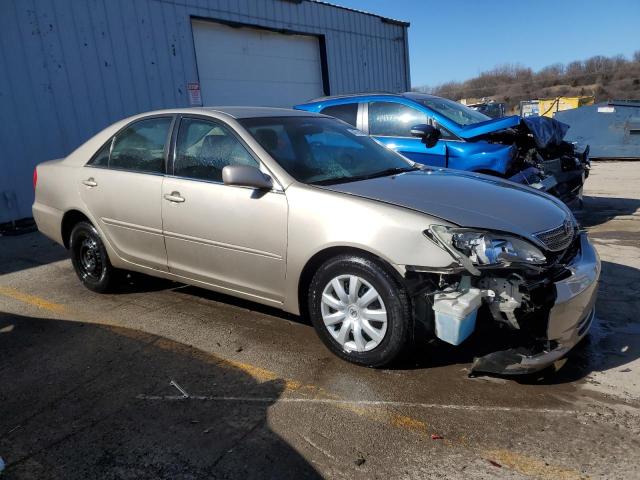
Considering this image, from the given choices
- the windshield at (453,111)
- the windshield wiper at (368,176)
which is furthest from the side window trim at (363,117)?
the windshield wiper at (368,176)

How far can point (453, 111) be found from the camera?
21.6 ft

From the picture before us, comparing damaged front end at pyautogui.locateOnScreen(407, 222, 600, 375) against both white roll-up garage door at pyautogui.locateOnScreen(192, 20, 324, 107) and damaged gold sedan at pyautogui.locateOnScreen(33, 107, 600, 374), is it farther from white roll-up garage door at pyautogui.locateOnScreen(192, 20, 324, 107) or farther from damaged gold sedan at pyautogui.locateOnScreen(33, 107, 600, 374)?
white roll-up garage door at pyautogui.locateOnScreen(192, 20, 324, 107)

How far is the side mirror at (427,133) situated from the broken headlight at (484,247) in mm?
3246

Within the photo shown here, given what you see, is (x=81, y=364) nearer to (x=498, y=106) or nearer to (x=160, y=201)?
(x=160, y=201)

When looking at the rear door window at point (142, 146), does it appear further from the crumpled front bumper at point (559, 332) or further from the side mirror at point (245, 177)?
→ the crumpled front bumper at point (559, 332)

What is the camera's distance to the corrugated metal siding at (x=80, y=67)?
8172 millimetres

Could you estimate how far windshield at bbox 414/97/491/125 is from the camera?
20.9 ft

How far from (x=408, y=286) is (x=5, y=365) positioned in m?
2.63

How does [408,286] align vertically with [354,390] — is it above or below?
above

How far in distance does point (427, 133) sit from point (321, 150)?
2.37 m

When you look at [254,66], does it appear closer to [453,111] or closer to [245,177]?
[453,111]

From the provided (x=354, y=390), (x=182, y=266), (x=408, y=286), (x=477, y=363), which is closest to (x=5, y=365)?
(x=182, y=266)

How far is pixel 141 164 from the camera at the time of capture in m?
4.24

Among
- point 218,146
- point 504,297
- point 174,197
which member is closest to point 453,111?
point 218,146
